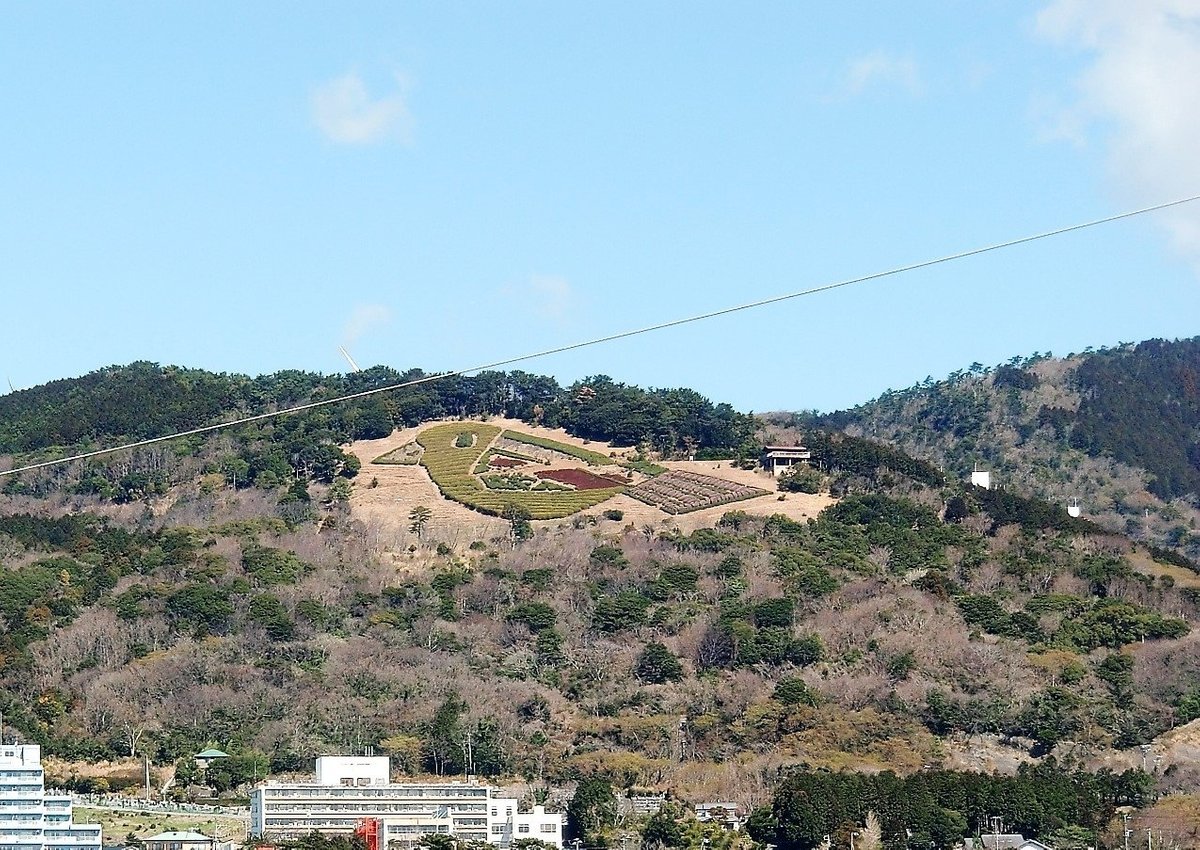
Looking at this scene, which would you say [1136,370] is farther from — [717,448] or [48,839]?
[48,839]

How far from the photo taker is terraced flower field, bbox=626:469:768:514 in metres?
105

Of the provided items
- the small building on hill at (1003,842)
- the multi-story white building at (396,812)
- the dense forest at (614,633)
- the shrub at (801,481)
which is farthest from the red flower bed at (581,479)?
the small building on hill at (1003,842)

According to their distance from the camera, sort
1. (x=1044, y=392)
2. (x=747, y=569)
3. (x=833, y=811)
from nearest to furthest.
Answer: (x=833, y=811) < (x=747, y=569) < (x=1044, y=392)

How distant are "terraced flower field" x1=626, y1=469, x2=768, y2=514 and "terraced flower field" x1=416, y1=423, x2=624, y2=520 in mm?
1580

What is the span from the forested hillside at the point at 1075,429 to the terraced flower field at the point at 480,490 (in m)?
45.1

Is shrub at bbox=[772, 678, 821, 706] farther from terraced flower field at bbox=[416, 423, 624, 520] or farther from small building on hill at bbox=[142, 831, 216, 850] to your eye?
terraced flower field at bbox=[416, 423, 624, 520]

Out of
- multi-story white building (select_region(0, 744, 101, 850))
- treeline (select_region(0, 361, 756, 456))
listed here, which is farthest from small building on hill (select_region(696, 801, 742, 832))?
treeline (select_region(0, 361, 756, 456))

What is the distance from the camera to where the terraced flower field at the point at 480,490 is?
10438cm

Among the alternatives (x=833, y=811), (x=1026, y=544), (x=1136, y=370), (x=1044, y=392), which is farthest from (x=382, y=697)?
(x=1136, y=370)

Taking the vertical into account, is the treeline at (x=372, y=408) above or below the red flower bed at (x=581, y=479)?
above

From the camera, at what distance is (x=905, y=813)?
63094 mm

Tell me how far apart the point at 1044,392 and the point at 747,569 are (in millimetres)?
87466

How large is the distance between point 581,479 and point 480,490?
5.06 m

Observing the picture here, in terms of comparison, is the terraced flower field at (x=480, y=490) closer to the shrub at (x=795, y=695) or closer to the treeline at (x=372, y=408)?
the treeline at (x=372, y=408)
